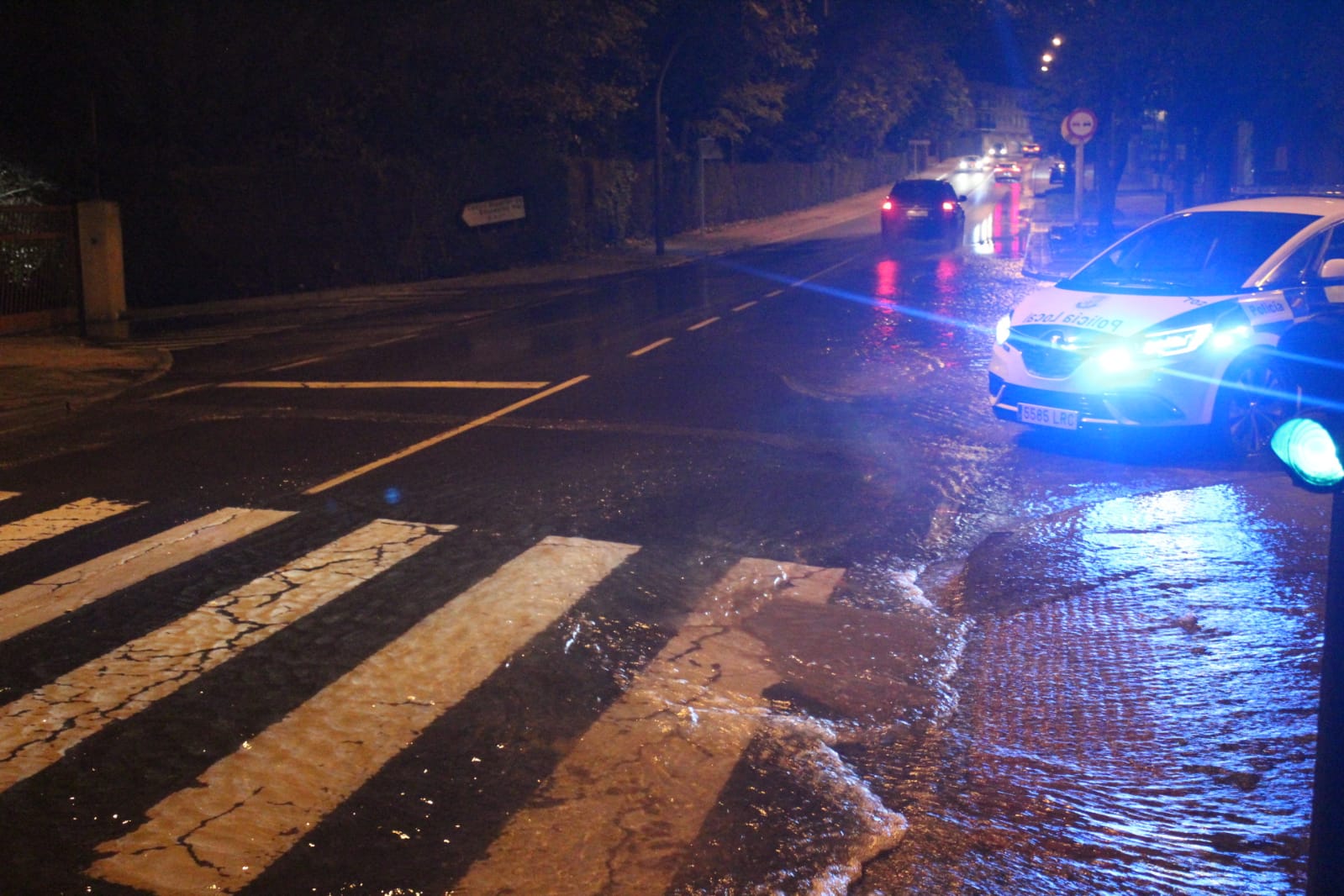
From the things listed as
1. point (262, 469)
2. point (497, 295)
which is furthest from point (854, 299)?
point (262, 469)

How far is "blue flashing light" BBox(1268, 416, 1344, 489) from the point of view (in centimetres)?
274

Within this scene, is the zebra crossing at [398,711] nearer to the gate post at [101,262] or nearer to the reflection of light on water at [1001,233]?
the gate post at [101,262]

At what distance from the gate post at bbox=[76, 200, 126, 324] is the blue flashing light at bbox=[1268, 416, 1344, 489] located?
776 inches

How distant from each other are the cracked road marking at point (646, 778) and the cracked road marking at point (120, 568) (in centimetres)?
308

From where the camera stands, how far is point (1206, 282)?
9641 mm

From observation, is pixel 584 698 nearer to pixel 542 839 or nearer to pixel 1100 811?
pixel 542 839

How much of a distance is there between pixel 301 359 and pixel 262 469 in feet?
21.9

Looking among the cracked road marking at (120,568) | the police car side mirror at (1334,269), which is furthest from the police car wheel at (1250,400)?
the cracked road marking at (120,568)

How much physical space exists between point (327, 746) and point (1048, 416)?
6.31 metres

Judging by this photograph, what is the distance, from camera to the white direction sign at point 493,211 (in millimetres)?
29547

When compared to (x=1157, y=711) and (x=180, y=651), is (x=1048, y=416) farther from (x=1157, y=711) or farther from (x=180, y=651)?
(x=180, y=651)

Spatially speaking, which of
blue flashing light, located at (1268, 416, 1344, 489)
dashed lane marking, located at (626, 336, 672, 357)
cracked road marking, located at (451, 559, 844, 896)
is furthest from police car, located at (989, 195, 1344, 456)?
blue flashing light, located at (1268, 416, 1344, 489)

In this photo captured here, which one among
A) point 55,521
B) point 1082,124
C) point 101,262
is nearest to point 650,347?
point 55,521

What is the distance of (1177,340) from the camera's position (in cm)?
911
